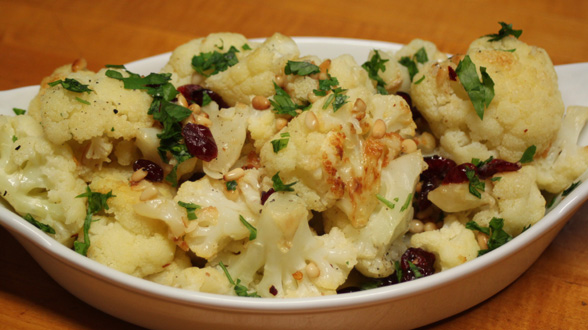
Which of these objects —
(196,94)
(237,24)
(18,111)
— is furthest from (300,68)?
(237,24)

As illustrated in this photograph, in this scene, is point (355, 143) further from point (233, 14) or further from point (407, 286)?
point (233, 14)

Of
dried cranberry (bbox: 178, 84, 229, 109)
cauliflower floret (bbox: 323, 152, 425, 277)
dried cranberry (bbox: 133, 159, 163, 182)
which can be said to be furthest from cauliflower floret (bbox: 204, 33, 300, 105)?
cauliflower floret (bbox: 323, 152, 425, 277)

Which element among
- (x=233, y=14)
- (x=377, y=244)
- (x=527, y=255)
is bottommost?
(x=527, y=255)

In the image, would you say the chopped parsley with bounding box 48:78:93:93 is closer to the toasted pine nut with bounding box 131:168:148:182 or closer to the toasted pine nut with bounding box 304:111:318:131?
the toasted pine nut with bounding box 131:168:148:182

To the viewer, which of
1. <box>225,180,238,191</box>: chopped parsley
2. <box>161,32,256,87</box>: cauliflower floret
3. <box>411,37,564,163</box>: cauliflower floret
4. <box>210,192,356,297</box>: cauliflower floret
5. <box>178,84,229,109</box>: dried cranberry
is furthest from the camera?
<box>161,32,256,87</box>: cauliflower floret

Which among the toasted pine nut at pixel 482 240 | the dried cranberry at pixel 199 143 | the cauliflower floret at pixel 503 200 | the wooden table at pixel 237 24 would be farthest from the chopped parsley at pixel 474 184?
the wooden table at pixel 237 24

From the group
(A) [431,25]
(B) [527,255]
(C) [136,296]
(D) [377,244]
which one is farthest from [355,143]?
(A) [431,25]

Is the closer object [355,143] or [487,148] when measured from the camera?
[355,143]
